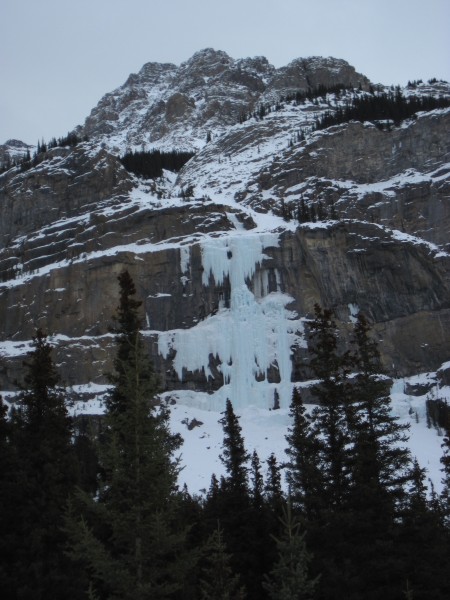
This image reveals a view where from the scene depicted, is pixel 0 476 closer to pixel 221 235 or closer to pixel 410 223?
Result: pixel 221 235

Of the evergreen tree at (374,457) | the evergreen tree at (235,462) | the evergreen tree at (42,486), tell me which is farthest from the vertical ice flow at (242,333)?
the evergreen tree at (42,486)

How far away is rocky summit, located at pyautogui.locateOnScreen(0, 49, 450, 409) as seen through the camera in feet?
255

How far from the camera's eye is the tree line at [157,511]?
10.7m

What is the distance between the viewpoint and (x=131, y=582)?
10.1 metres

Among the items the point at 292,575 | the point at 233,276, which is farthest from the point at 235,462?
the point at 233,276

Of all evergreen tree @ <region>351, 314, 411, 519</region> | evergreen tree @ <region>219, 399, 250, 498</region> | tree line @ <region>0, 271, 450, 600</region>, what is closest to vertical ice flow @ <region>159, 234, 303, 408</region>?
evergreen tree @ <region>219, 399, 250, 498</region>

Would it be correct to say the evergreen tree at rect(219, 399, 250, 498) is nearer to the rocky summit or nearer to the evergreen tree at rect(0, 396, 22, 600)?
the evergreen tree at rect(0, 396, 22, 600)

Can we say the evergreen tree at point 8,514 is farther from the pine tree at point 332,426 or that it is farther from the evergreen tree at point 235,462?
the evergreen tree at point 235,462

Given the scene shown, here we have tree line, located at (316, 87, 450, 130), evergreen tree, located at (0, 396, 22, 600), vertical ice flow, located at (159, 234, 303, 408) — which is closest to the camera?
evergreen tree, located at (0, 396, 22, 600)

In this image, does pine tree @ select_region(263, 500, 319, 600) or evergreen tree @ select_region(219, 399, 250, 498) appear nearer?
pine tree @ select_region(263, 500, 319, 600)

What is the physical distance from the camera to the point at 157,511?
34.5 ft

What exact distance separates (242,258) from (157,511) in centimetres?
7189

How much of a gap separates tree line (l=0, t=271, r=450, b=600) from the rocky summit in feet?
187

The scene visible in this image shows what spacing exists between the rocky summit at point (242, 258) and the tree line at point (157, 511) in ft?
187
